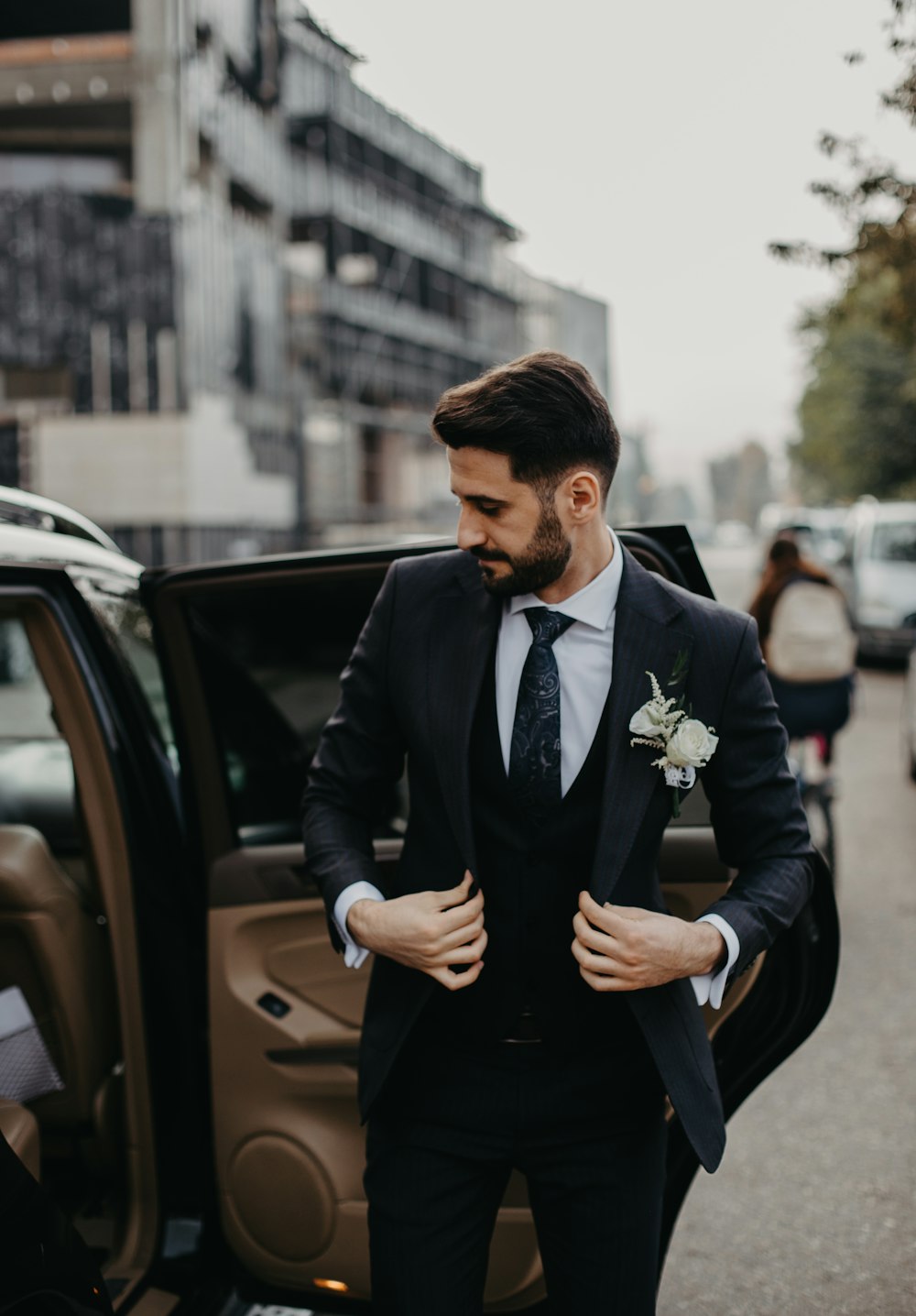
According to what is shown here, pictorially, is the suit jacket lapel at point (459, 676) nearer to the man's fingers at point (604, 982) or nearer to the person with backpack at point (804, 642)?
the man's fingers at point (604, 982)

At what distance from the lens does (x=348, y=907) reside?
1.90 m

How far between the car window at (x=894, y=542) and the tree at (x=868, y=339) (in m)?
2.34

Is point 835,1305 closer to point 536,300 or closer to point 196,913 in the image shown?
point 196,913

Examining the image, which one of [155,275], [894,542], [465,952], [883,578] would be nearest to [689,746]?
[465,952]

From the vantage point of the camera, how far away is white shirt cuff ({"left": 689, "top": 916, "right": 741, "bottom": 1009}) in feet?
5.99

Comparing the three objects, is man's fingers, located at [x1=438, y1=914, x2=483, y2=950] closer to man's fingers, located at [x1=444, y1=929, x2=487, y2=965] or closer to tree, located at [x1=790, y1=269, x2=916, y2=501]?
man's fingers, located at [x1=444, y1=929, x2=487, y2=965]

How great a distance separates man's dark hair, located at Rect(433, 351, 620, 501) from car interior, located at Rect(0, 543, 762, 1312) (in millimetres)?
428

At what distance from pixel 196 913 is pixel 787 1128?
2.42m

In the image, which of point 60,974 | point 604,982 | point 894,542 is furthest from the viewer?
point 894,542

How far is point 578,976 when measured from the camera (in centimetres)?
191

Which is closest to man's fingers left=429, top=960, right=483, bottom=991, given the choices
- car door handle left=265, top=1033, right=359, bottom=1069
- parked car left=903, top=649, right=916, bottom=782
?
car door handle left=265, top=1033, right=359, bottom=1069

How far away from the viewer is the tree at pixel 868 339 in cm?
1195

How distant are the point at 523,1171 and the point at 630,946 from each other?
464 millimetres

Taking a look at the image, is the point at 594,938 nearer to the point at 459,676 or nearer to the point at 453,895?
the point at 453,895
